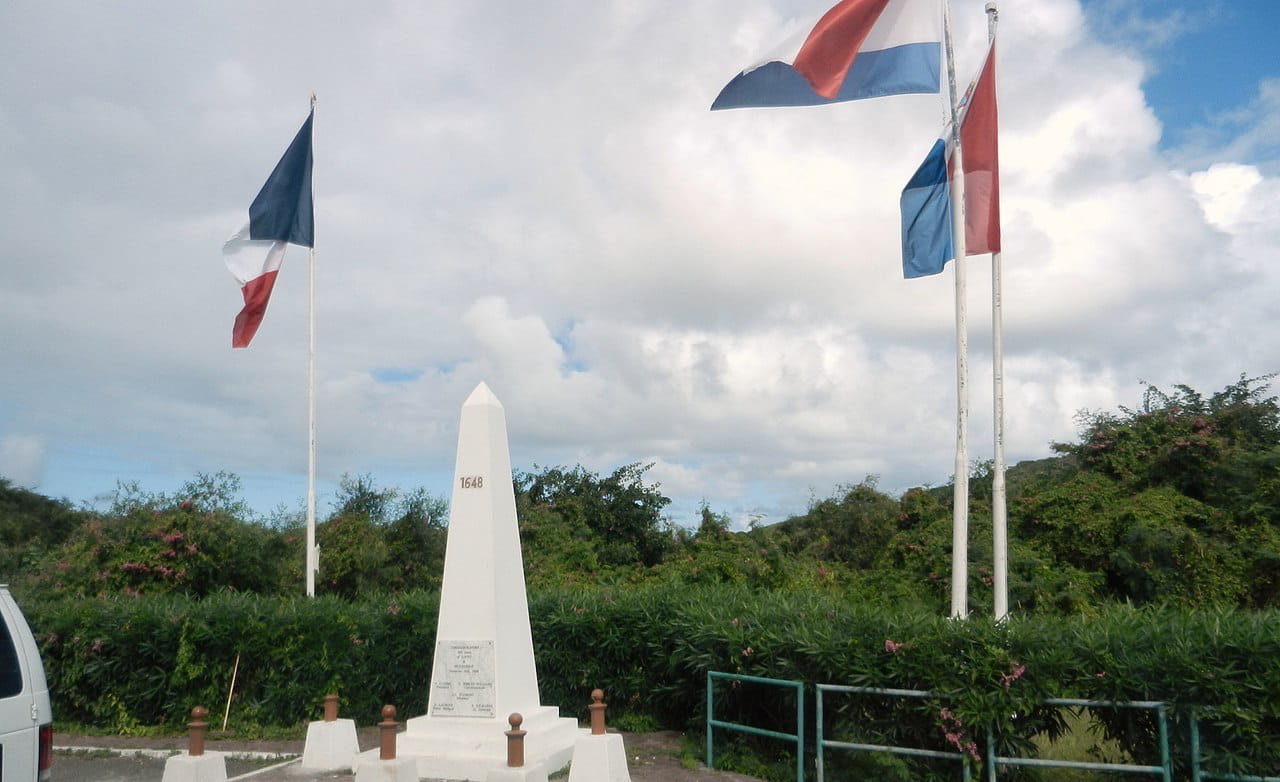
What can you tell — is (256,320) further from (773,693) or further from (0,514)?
(0,514)

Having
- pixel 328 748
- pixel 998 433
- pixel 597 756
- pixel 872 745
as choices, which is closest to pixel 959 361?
pixel 998 433

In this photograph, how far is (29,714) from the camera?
5086 millimetres

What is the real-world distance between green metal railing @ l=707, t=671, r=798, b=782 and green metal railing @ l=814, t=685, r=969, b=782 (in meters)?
0.17

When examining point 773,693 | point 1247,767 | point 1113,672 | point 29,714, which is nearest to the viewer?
point 29,714

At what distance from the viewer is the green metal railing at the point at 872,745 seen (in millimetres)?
8805

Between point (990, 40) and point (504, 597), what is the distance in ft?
27.4

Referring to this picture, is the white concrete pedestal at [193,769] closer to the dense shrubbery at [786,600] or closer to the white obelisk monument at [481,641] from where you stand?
the white obelisk monument at [481,641]

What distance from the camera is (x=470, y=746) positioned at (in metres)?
9.93

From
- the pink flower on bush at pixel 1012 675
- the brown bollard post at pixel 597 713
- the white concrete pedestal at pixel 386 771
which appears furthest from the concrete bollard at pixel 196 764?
the pink flower on bush at pixel 1012 675

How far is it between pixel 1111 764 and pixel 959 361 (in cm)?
449

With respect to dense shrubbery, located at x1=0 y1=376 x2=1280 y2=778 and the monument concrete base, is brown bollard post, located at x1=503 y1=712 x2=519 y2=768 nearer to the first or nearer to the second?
the monument concrete base

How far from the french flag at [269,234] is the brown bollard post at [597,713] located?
9.81m

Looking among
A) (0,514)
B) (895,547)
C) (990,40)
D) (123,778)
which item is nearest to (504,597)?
(123,778)

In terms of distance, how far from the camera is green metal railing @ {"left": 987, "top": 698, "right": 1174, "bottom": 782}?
8125 mm
